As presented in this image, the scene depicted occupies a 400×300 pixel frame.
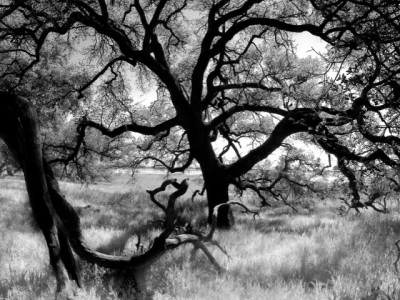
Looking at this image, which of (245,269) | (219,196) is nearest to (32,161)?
(245,269)

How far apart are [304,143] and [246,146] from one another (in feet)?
8.85

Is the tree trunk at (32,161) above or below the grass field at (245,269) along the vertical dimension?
above

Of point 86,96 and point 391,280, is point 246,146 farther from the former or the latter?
point 391,280

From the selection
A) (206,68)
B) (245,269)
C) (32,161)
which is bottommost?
(245,269)

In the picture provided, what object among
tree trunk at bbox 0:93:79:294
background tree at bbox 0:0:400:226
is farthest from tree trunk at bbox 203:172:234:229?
tree trunk at bbox 0:93:79:294

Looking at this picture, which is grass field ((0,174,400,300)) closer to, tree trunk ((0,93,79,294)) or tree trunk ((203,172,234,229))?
tree trunk ((0,93,79,294))

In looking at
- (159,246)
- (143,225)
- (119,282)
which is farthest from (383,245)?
(143,225)

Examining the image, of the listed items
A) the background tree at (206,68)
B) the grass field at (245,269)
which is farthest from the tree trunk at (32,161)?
the background tree at (206,68)

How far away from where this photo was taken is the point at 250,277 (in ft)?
16.2

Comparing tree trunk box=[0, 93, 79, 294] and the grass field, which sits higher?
tree trunk box=[0, 93, 79, 294]

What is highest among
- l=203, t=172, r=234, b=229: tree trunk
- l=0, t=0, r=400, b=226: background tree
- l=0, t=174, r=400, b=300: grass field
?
l=0, t=0, r=400, b=226: background tree

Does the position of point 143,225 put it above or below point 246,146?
below

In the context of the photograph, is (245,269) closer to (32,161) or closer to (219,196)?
(32,161)

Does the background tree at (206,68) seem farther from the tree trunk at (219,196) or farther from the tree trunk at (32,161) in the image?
the tree trunk at (32,161)
